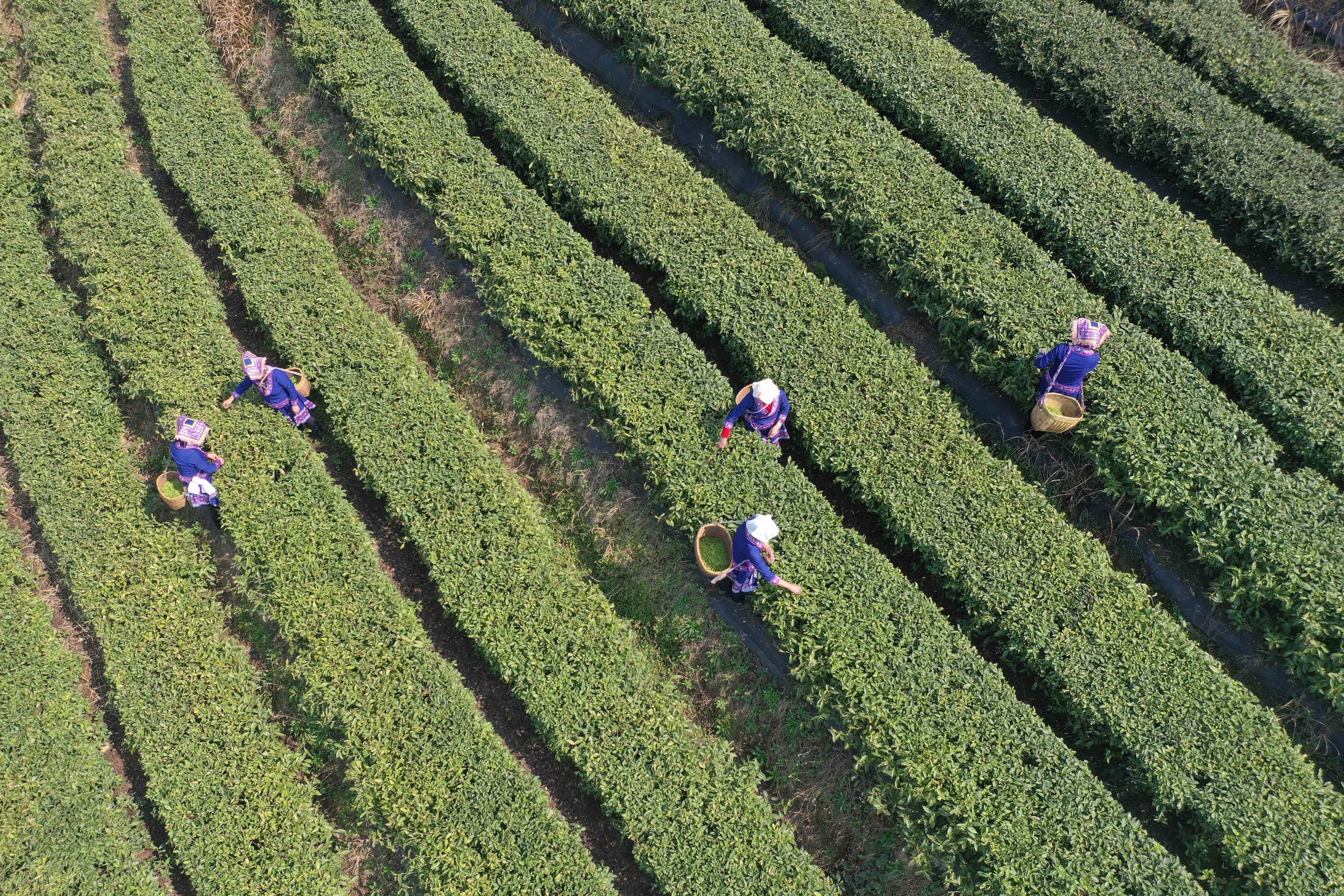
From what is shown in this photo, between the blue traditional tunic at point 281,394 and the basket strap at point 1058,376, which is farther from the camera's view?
the blue traditional tunic at point 281,394

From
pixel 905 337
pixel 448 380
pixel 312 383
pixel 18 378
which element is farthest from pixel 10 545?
pixel 905 337

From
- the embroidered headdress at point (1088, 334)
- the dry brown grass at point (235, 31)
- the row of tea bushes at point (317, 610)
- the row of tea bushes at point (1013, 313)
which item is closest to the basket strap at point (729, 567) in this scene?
the row of tea bushes at point (317, 610)

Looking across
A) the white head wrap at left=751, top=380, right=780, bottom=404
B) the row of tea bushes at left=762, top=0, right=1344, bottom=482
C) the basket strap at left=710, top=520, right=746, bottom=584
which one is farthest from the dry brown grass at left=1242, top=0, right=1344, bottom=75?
the basket strap at left=710, top=520, right=746, bottom=584

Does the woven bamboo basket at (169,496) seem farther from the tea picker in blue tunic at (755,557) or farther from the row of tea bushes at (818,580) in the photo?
the tea picker in blue tunic at (755,557)

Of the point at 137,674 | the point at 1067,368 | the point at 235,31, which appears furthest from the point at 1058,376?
the point at 235,31

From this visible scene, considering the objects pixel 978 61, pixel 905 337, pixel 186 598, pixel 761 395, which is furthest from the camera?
pixel 978 61

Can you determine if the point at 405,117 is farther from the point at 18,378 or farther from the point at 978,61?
the point at 978,61
